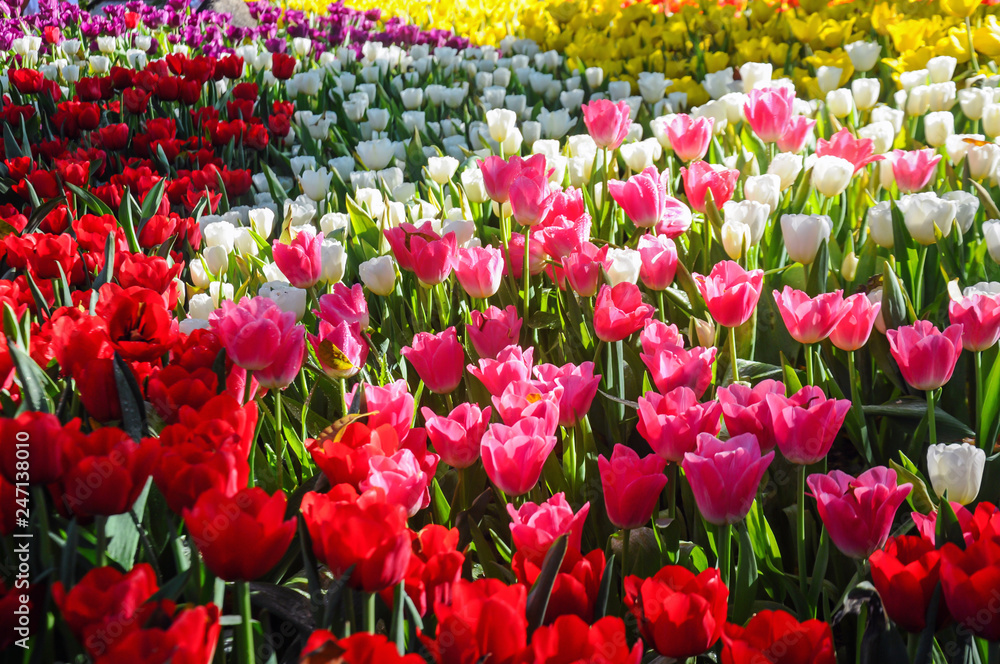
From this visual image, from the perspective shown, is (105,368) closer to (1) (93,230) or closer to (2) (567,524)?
(2) (567,524)

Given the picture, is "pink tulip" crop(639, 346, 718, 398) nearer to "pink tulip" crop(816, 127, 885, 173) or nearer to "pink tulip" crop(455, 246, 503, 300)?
"pink tulip" crop(455, 246, 503, 300)

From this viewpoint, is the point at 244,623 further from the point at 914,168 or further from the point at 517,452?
the point at 914,168

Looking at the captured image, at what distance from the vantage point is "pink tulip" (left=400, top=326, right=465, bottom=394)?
132 centimetres

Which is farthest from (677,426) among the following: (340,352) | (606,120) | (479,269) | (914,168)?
(914,168)

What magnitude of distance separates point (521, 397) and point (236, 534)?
45cm

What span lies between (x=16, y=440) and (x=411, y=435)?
1.47ft

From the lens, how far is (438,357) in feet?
4.37

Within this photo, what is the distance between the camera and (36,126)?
3.71m

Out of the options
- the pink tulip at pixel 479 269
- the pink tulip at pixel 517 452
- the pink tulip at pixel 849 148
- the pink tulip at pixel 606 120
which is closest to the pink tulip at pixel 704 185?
the pink tulip at pixel 606 120

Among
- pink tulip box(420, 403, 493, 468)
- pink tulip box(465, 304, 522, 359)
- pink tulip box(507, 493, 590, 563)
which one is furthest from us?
pink tulip box(465, 304, 522, 359)

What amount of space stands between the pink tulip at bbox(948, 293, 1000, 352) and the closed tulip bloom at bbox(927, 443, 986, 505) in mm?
242

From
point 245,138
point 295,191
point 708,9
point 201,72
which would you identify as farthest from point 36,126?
point 708,9

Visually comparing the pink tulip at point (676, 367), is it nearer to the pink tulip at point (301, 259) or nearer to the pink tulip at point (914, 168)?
the pink tulip at point (301, 259)

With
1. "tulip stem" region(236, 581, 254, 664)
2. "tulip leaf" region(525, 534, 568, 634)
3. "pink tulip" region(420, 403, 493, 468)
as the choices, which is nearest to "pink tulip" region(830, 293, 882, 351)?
"pink tulip" region(420, 403, 493, 468)
